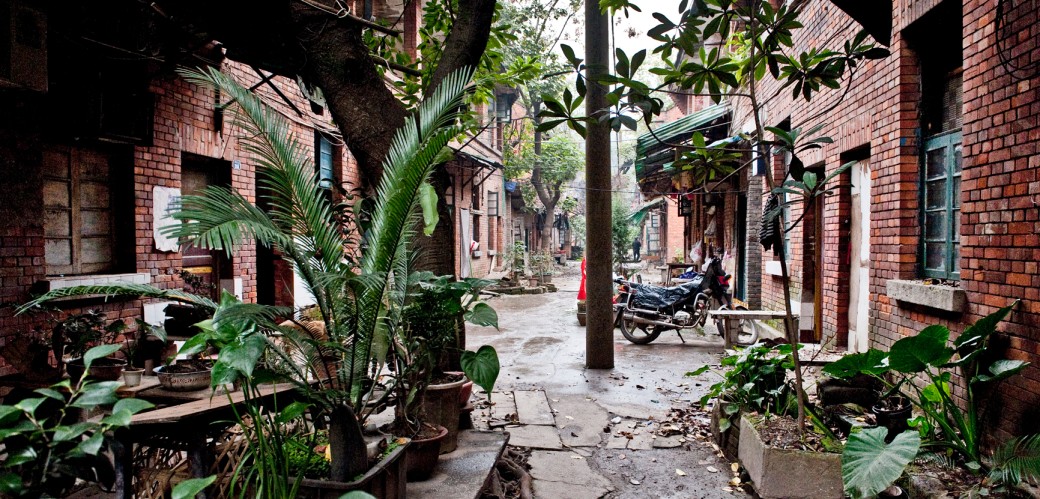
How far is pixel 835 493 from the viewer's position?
→ 11.4 ft

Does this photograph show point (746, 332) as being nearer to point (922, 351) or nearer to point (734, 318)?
point (734, 318)

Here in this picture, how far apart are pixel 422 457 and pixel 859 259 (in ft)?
15.8

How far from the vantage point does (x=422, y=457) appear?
3336 millimetres

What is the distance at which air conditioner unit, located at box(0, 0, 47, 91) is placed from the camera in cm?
375

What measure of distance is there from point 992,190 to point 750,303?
665cm

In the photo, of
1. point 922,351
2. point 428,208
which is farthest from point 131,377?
point 922,351

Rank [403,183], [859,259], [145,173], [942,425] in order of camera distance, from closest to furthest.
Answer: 1. [403,183]
2. [942,425]
3. [145,173]
4. [859,259]

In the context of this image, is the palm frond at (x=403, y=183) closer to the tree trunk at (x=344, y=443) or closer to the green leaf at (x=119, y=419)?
the tree trunk at (x=344, y=443)

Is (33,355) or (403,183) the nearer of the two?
(403,183)

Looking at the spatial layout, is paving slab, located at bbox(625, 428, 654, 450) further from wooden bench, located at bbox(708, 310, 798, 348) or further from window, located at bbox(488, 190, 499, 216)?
window, located at bbox(488, 190, 499, 216)

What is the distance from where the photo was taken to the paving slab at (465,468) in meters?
3.22

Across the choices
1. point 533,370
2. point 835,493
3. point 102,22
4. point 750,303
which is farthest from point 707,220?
point 102,22

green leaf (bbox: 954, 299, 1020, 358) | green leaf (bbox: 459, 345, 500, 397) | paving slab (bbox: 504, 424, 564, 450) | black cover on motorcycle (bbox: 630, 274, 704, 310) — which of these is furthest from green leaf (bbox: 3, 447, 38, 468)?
black cover on motorcycle (bbox: 630, 274, 704, 310)

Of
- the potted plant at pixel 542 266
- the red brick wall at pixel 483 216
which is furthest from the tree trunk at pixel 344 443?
the potted plant at pixel 542 266
